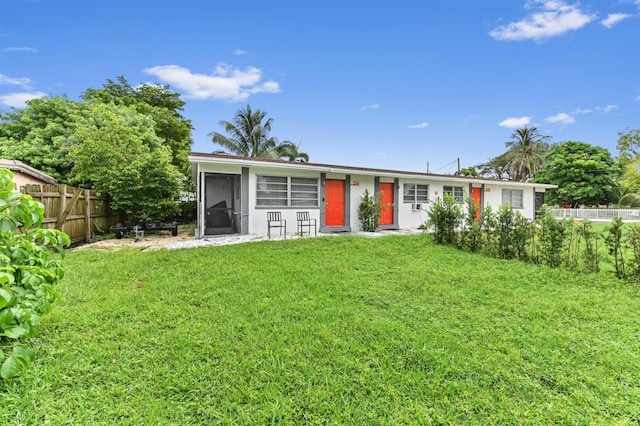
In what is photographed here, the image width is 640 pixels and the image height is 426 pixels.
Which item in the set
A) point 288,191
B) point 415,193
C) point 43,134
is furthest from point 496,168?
point 43,134

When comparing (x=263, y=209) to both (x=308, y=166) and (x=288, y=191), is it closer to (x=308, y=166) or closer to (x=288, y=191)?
(x=288, y=191)

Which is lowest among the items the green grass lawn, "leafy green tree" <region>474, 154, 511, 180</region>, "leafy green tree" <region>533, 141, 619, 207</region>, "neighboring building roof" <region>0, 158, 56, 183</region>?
the green grass lawn

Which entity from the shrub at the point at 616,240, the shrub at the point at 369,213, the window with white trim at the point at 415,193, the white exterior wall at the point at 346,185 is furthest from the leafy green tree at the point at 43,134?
the shrub at the point at 616,240

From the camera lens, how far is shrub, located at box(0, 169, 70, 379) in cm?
179

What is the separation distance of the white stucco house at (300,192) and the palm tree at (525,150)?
849 inches

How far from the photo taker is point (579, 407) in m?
1.97

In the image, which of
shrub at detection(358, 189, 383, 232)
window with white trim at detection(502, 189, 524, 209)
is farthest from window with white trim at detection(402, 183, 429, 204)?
window with white trim at detection(502, 189, 524, 209)

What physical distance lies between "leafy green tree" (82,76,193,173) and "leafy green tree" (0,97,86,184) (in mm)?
1971

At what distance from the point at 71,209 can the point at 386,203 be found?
10.6 meters

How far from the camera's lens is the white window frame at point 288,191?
31.9ft

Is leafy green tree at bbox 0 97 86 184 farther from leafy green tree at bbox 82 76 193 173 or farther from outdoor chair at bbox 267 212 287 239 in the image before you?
outdoor chair at bbox 267 212 287 239

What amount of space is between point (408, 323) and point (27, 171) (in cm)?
1150

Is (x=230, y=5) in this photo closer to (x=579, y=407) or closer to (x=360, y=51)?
(x=360, y=51)

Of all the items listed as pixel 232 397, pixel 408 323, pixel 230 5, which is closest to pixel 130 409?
pixel 232 397
